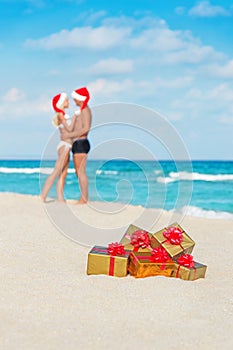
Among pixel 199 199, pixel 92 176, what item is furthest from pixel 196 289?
pixel 199 199

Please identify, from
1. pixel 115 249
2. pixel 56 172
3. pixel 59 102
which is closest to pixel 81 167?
pixel 56 172

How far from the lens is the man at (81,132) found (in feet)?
26.1

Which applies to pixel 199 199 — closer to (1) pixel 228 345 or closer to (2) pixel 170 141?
(2) pixel 170 141

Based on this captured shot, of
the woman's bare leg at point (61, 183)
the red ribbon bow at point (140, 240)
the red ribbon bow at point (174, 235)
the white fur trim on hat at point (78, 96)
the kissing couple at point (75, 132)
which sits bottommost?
the red ribbon bow at point (140, 240)

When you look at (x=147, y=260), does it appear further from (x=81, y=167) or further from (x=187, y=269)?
(x=81, y=167)

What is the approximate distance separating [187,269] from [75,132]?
472 cm

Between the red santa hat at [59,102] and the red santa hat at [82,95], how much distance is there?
18 cm

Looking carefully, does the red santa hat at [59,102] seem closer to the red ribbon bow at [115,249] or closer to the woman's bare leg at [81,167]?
the woman's bare leg at [81,167]

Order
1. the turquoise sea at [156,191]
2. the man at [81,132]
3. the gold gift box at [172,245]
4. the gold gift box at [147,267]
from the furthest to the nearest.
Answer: the turquoise sea at [156,191] < the man at [81,132] < the gold gift box at [172,245] < the gold gift box at [147,267]

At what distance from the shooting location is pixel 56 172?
26.8 feet

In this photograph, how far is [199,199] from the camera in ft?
55.5

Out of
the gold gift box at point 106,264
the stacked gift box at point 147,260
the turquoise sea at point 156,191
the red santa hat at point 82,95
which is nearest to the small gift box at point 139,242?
the stacked gift box at point 147,260

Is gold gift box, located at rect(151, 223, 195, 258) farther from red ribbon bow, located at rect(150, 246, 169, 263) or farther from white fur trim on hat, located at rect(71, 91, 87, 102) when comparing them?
white fur trim on hat, located at rect(71, 91, 87, 102)

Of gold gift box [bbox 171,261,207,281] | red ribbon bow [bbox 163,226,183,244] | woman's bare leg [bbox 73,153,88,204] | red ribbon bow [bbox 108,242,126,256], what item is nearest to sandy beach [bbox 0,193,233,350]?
gold gift box [bbox 171,261,207,281]
